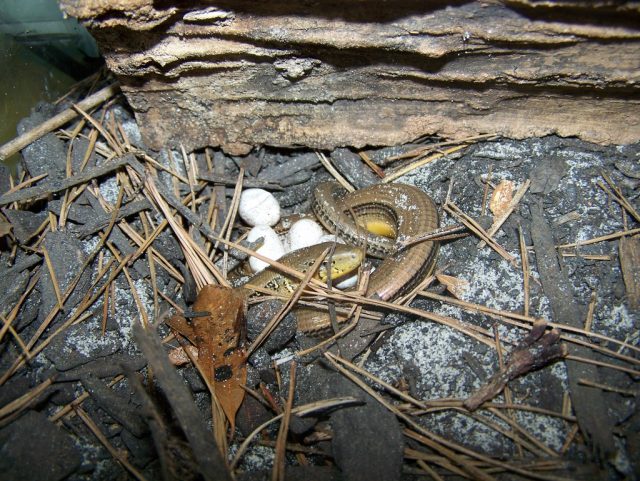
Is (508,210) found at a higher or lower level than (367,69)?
lower

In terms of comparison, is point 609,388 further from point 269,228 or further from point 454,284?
point 269,228

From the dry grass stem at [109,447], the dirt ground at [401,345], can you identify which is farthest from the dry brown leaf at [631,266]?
the dry grass stem at [109,447]

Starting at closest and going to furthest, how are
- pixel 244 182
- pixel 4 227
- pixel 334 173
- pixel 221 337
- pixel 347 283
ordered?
1. pixel 221 337
2. pixel 4 227
3. pixel 347 283
4. pixel 244 182
5. pixel 334 173

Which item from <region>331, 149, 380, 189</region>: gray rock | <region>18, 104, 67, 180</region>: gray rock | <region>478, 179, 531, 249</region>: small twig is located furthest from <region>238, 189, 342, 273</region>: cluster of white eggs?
<region>18, 104, 67, 180</region>: gray rock

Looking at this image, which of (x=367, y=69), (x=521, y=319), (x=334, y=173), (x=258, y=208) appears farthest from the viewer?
(x=334, y=173)

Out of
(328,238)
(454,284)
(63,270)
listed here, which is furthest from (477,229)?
(63,270)

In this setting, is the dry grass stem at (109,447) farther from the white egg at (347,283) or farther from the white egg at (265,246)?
the white egg at (347,283)

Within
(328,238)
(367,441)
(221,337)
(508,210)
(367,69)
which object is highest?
(367,69)

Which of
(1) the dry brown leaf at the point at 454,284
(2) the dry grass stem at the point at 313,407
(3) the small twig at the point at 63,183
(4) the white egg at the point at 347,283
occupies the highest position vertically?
(3) the small twig at the point at 63,183
